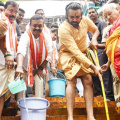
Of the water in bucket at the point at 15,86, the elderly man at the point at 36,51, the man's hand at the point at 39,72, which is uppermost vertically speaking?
the elderly man at the point at 36,51

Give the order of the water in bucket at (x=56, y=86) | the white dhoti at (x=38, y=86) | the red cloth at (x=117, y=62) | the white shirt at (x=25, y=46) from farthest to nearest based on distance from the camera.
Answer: the water in bucket at (x=56, y=86)
the white dhoti at (x=38, y=86)
the white shirt at (x=25, y=46)
the red cloth at (x=117, y=62)

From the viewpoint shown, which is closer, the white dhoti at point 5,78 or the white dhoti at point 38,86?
the white dhoti at point 5,78

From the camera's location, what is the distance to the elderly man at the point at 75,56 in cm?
254

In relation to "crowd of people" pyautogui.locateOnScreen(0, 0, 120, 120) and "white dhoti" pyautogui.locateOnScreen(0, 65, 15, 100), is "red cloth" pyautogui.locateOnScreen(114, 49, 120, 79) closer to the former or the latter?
"crowd of people" pyautogui.locateOnScreen(0, 0, 120, 120)

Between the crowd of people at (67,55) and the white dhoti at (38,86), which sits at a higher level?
the crowd of people at (67,55)

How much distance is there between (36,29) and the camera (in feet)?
10.1

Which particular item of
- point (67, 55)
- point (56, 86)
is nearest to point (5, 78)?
point (67, 55)

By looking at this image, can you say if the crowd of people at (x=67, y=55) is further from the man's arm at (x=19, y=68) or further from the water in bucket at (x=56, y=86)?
the water in bucket at (x=56, y=86)

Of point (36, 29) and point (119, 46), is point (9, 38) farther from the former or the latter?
point (119, 46)

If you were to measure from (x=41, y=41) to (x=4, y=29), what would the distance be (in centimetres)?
84

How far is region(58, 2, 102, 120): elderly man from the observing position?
254 centimetres

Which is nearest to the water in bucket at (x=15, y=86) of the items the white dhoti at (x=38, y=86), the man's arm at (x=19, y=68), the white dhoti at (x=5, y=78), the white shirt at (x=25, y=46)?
the man's arm at (x=19, y=68)

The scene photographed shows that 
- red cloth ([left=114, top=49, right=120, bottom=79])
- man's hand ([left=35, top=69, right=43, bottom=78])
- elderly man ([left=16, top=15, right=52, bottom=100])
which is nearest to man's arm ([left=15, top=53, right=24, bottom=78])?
elderly man ([left=16, top=15, right=52, bottom=100])

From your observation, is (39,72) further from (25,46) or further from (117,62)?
Result: (117,62)
